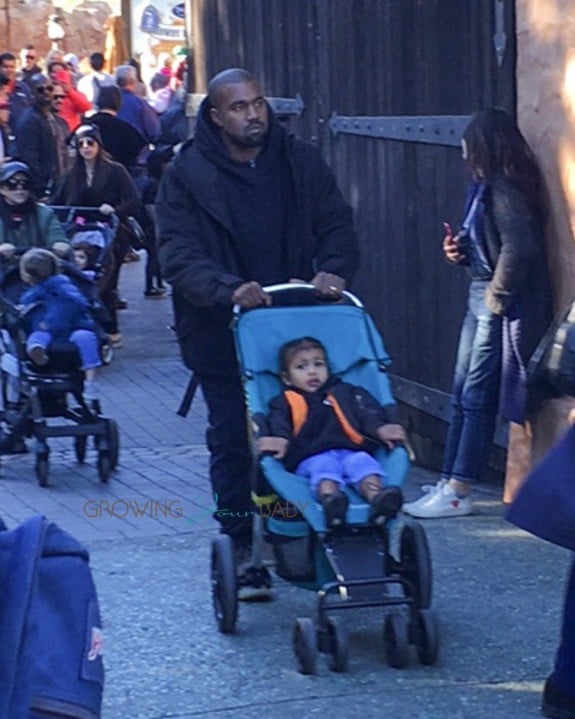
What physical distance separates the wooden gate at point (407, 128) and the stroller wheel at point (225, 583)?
98.9 inches

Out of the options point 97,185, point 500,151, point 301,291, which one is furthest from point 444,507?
point 97,185

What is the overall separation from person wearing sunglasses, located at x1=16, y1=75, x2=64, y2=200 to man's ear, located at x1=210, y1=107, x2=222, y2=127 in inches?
328

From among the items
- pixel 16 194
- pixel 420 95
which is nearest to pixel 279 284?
pixel 420 95

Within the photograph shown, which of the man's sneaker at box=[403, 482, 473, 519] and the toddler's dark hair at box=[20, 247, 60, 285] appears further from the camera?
the toddler's dark hair at box=[20, 247, 60, 285]

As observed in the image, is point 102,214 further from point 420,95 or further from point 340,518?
point 340,518

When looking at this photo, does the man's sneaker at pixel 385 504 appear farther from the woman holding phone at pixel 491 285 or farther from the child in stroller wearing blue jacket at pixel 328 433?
the woman holding phone at pixel 491 285

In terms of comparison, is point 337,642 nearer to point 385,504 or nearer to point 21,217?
point 385,504

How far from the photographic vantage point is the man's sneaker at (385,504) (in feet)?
16.3

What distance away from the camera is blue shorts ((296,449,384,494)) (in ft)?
16.6

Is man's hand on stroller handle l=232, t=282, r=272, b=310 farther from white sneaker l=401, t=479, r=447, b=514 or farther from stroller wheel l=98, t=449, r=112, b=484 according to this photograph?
stroller wheel l=98, t=449, r=112, b=484

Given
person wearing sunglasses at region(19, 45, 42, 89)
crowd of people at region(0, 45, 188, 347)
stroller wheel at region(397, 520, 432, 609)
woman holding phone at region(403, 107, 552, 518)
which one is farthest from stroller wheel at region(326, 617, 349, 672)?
person wearing sunglasses at region(19, 45, 42, 89)

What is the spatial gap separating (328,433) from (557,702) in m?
1.13

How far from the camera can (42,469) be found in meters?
8.02

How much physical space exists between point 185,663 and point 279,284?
143cm
